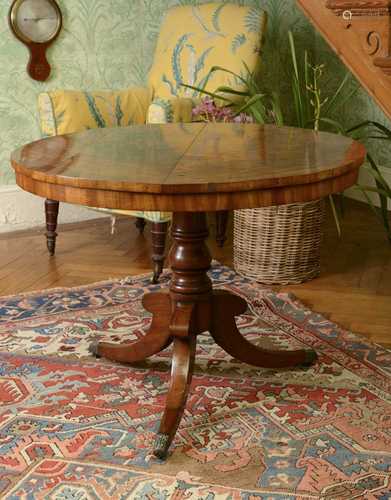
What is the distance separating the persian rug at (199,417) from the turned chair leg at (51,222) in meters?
0.70

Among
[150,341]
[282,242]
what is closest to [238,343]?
[150,341]

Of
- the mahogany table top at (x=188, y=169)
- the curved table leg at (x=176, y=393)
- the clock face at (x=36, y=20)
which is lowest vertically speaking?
the curved table leg at (x=176, y=393)

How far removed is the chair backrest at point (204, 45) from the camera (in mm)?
3467

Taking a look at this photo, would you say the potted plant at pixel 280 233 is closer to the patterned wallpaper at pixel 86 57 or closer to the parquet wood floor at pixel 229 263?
the parquet wood floor at pixel 229 263

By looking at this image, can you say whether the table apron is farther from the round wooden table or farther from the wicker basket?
the wicker basket

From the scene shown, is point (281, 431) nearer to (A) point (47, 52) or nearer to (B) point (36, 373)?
(B) point (36, 373)

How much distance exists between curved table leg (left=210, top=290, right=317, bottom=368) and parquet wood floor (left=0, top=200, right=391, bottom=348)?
37 centimetres

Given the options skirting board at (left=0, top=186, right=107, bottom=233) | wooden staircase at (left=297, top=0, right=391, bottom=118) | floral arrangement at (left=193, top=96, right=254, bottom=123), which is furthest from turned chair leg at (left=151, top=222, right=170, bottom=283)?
skirting board at (left=0, top=186, right=107, bottom=233)

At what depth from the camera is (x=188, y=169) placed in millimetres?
1636

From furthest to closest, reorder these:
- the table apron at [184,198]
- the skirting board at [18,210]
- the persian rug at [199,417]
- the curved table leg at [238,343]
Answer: the skirting board at [18,210]
the curved table leg at [238,343]
the persian rug at [199,417]
the table apron at [184,198]

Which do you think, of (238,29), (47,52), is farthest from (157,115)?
(47,52)

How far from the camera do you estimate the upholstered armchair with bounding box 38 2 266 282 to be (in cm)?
319

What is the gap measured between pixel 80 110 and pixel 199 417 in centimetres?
168

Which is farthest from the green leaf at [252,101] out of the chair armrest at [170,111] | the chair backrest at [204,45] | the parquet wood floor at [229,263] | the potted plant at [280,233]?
the parquet wood floor at [229,263]
